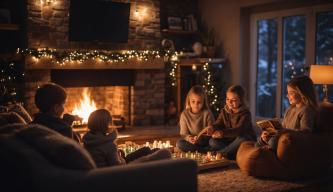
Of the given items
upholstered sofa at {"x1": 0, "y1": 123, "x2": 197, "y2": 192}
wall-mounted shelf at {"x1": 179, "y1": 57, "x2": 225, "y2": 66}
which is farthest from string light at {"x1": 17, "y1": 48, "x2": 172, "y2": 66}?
upholstered sofa at {"x1": 0, "y1": 123, "x2": 197, "y2": 192}

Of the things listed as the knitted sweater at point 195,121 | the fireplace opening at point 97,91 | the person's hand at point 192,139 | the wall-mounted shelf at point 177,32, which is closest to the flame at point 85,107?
the fireplace opening at point 97,91

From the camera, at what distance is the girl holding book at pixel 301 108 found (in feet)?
13.4

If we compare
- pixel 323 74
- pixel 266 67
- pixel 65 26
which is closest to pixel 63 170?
pixel 323 74

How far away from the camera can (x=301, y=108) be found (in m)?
4.18

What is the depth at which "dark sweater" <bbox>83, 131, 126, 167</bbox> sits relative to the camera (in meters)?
3.09

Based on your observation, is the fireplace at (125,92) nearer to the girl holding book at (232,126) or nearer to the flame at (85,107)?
the flame at (85,107)

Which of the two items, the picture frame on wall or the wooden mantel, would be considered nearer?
the wooden mantel

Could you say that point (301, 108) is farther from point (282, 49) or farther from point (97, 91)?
point (97, 91)

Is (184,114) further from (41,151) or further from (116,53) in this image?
(41,151)

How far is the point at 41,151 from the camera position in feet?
7.94

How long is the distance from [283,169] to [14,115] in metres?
2.35

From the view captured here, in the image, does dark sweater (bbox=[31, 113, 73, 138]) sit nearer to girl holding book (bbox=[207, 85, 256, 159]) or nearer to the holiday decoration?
girl holding book (bbox=[207, 85, 256, 159])

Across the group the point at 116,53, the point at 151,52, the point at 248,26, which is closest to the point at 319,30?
the point at 248,26

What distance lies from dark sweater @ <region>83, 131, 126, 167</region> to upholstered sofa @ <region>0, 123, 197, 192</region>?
568 mm
